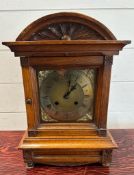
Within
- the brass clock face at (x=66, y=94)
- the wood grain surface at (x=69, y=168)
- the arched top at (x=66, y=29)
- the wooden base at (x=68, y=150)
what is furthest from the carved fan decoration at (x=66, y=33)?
the wood grain surface at (x=69, y=168)

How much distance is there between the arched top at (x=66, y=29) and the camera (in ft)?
2.25

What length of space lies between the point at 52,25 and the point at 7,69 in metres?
0.49

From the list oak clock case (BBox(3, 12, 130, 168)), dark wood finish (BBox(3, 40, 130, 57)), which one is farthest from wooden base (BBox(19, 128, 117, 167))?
dark wood finish (BBox(3, 40, 130, 57))

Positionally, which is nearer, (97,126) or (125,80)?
(97,126)

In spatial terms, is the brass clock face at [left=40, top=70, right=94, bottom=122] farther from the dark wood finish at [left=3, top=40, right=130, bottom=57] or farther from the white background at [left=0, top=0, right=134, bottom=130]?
the white background at [left=0, top=0, right=134, bottom=130]

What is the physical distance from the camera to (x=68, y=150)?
0.79 m

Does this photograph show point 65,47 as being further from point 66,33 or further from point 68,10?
point 68,10

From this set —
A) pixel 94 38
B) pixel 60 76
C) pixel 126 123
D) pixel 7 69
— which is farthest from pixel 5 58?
pixel 126 123

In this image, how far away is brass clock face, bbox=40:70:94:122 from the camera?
79cm

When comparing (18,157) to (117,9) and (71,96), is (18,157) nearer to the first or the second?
(71,96)

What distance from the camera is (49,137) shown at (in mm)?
806

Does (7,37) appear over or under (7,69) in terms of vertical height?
over

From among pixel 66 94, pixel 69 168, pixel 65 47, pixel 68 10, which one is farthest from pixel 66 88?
pixel 68 10

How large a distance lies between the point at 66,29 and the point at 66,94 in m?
0.22
